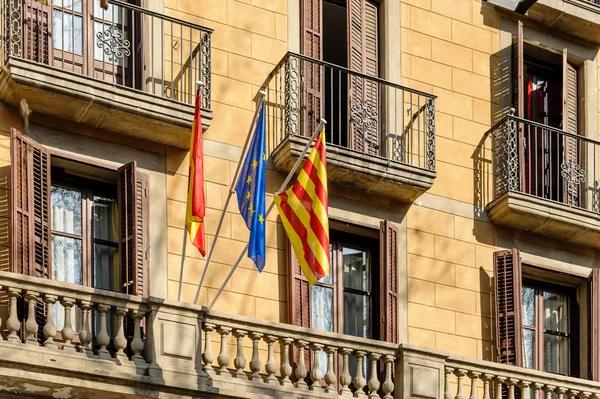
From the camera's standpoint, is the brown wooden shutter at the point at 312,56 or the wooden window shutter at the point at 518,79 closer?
the brown wooden shutter at the point at 312,56

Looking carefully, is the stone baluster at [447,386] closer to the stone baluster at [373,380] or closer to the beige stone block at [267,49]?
the stone baluster at [373,380]

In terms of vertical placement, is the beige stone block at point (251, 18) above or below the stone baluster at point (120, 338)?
above

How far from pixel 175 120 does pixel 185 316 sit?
2.75 metres

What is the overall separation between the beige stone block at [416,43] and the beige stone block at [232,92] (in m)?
2.63

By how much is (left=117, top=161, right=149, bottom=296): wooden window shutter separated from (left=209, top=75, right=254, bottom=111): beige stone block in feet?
5.98

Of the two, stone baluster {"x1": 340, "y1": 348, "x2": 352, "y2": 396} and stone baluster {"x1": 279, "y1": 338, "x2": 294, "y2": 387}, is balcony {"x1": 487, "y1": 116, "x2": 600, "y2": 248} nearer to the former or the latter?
stone baluster {"x1": 340, "y1": 348, "x2": 352, "y2": 396}

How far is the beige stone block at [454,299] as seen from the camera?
83.7 ft

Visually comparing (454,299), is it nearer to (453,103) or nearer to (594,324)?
(594,324)

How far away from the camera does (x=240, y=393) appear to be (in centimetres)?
2198

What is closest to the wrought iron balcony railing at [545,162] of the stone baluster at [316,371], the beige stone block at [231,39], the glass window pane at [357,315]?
the glass window pane at [357,315]

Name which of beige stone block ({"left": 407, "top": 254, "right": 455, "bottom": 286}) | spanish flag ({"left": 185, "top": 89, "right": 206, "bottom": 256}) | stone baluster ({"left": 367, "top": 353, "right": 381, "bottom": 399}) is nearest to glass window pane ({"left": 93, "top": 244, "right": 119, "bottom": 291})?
spanish flag ({"left": 185, "top": 89, "right": 206, "bottom": 256})

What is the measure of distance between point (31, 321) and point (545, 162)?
8966 millimetres

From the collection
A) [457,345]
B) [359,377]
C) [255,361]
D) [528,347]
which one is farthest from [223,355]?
[528,347]

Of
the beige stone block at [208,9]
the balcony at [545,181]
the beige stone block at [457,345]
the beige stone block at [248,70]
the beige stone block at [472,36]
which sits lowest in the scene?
the beige stone block at [457,345]
